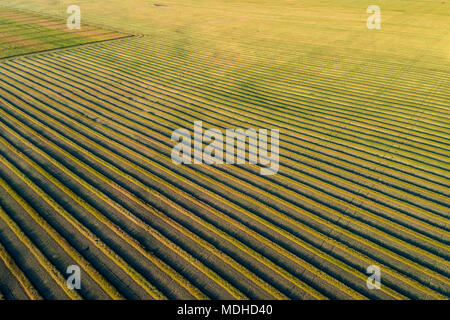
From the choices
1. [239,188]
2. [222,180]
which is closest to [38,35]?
[222,180]

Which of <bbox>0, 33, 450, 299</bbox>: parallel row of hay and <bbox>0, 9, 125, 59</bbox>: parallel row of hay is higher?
<bbox>0, 9, 125, 59</bbox>: parallel row of hay

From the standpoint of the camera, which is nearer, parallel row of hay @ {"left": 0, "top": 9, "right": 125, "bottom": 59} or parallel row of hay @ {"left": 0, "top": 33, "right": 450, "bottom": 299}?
parallel row of hay @ {"left": 0, "top": 33, "right": 450, "bottom": 299}

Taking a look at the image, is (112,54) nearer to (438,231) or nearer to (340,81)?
(340,81)

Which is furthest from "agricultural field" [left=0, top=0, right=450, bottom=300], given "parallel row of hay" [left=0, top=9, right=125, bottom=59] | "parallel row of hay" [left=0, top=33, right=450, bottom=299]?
"parallel row of hay" [left=0, top=9, right=125, bottom=59]

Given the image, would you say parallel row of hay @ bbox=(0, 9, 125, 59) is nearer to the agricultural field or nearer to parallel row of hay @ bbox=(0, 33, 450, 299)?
the agricultural field

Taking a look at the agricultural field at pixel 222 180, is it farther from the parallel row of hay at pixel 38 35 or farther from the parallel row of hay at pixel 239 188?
the parallel row of hay at pixel 38 35

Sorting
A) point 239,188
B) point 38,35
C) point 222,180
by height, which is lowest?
point 239,188

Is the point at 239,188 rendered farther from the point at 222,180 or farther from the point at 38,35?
the point at 38,35
